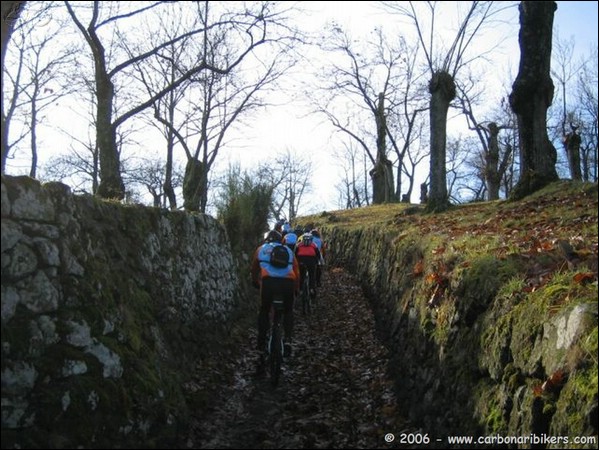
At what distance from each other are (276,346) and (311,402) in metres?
0.98

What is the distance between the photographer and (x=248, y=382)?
24.4 ft

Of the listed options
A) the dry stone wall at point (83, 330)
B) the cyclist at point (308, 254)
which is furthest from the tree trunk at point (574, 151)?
the dry stone wall at point (83, 330)

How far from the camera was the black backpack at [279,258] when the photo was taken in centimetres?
766

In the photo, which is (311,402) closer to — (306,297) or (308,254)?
(306,297)

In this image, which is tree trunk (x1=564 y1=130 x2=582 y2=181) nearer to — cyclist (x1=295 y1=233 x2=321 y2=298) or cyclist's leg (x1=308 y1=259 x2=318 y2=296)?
cyclist (x1=295 y1=233 x2=321 y2=298)

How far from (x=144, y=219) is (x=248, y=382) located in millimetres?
2758

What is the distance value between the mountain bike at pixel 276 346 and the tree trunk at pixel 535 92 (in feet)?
23.1

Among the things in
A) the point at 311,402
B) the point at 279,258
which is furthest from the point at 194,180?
the point at 311,402

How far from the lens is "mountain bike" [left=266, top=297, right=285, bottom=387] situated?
7340mm

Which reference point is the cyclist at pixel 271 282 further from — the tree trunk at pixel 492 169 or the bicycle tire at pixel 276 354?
the tree trunk at pixel 492 169

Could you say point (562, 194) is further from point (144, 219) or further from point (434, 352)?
point (144, 219)

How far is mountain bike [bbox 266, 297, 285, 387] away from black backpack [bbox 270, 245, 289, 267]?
1.69 ft

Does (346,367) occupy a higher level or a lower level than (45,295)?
lower

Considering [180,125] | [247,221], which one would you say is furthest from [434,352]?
[180,125]
